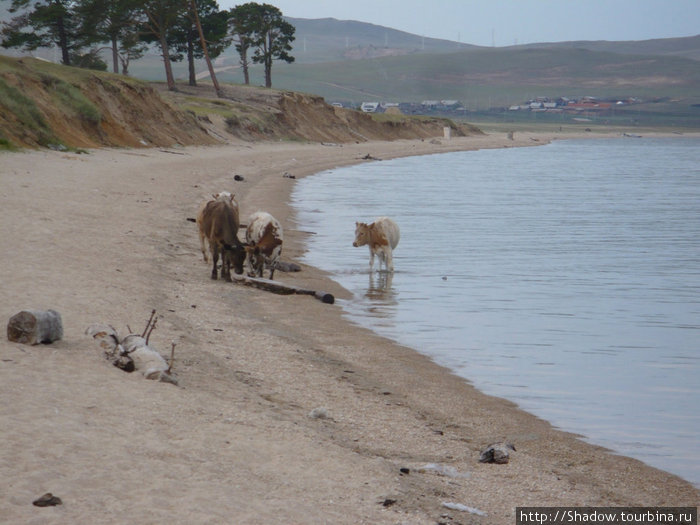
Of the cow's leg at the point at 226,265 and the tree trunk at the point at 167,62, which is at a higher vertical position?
the tree trunk at the point at 167,62

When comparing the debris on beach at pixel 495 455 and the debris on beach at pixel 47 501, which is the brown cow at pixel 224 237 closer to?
the debris on beach at pixel 495 455

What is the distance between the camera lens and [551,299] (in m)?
17.5

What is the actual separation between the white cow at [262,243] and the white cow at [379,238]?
3.16 metres

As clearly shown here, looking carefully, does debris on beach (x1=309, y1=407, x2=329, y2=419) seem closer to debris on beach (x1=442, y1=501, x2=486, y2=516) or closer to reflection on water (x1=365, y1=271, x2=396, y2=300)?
debris on beach (x1=442, y1=501, x2=486, y2=516)

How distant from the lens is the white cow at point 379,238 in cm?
1975

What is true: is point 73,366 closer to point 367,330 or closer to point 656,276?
point 367,330

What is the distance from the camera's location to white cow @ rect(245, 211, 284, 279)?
1692 centimetres

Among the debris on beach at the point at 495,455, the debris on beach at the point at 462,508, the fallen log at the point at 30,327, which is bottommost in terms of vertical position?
the debris on beach at the point at 495,455

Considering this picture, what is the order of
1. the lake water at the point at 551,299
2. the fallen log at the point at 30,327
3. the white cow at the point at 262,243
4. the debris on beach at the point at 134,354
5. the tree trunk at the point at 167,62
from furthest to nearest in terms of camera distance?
the tree trunk at the point at 167,62 < the white cow at the point at 262,243 < the lake water at the point at 551,299 < the fallen log at the point at 30,327 < the debris on beach at the point at 134,354

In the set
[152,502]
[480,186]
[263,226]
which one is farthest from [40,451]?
[480,186]

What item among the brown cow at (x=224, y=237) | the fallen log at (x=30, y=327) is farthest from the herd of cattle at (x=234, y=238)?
the fallen log at (x=30, y=327)

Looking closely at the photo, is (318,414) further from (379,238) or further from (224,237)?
(379,238)

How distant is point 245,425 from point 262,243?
29.5ft

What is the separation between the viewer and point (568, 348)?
44.2ft
